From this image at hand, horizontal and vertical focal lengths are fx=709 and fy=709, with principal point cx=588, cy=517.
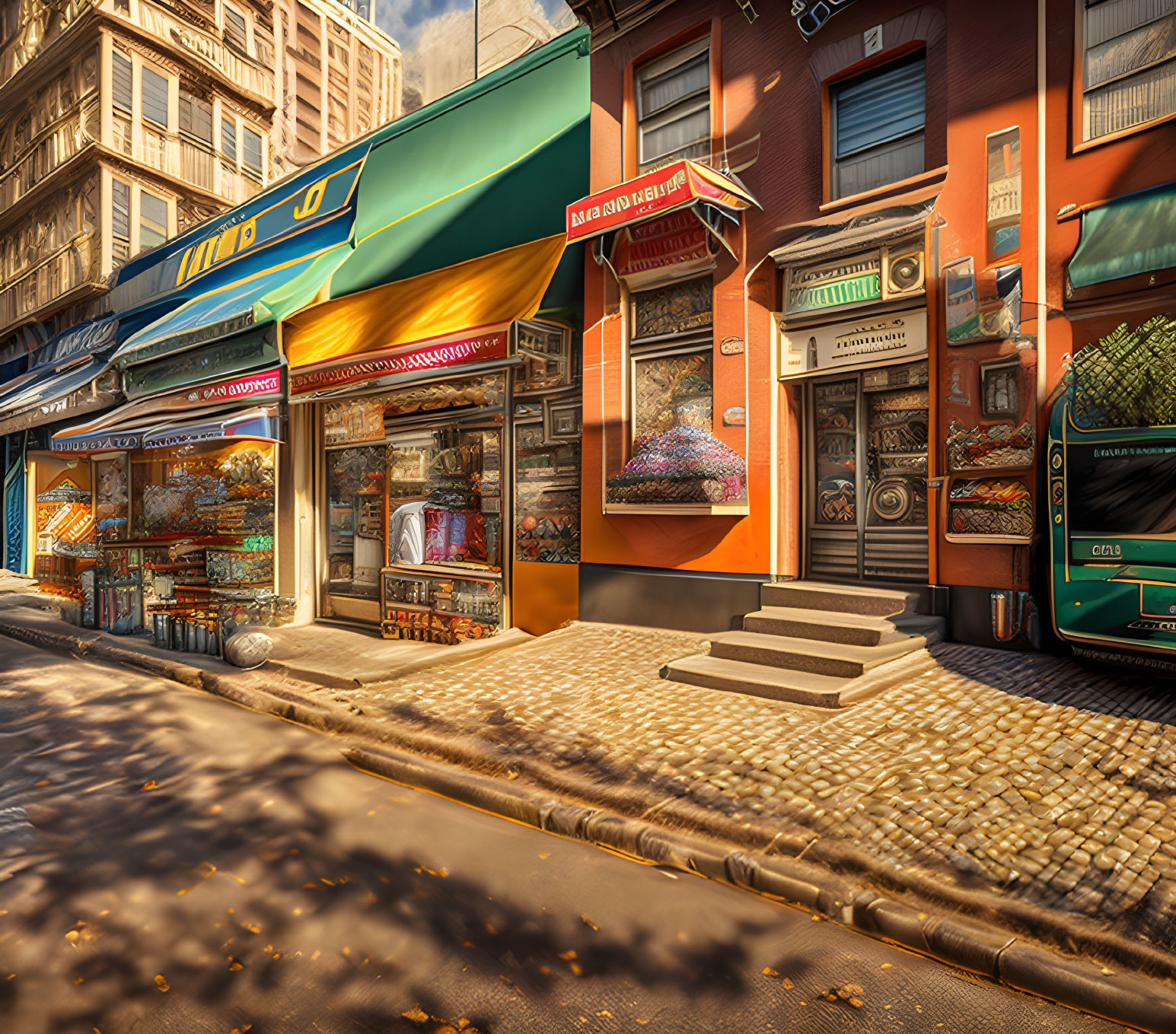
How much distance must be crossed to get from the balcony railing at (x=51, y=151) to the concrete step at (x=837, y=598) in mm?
19672

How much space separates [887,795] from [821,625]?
2.57 metres

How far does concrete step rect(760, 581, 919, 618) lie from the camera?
6.40 m

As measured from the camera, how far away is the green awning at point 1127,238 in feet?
17.1

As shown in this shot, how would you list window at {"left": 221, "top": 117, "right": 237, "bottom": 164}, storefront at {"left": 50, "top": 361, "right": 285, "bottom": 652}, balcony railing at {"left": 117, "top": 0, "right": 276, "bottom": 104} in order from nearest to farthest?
1. storefront at {"left": 50, "top": 361, "right": 285, "bottom": 652}
2. balcony railing at {"left": 117, "top": 0, "right": 276, "bottom": 104}
3. window at {"left": 221, "top": 117, "right": 237, "bottom": 164}

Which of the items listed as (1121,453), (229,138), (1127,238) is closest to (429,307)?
(1127,238)

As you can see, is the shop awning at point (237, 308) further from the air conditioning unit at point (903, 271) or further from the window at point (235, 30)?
the window at point (235, 30)

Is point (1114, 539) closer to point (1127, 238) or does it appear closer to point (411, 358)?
point (1127, 238)

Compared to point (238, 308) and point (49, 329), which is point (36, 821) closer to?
point (238, 308)

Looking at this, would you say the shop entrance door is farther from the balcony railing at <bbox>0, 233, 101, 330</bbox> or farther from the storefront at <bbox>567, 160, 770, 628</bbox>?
the balcony railing at <bbox>0, 233, 101, 330</bbox>

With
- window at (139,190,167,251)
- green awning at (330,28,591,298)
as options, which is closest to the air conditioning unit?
green awning at (330,28,591,298)

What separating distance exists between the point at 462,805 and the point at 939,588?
452cm

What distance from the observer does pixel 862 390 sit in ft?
23.4

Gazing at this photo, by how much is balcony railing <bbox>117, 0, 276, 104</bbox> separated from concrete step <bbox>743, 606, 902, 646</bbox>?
2185 cm

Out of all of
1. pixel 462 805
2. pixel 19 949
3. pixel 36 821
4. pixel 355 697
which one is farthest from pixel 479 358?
pixel 19 949
